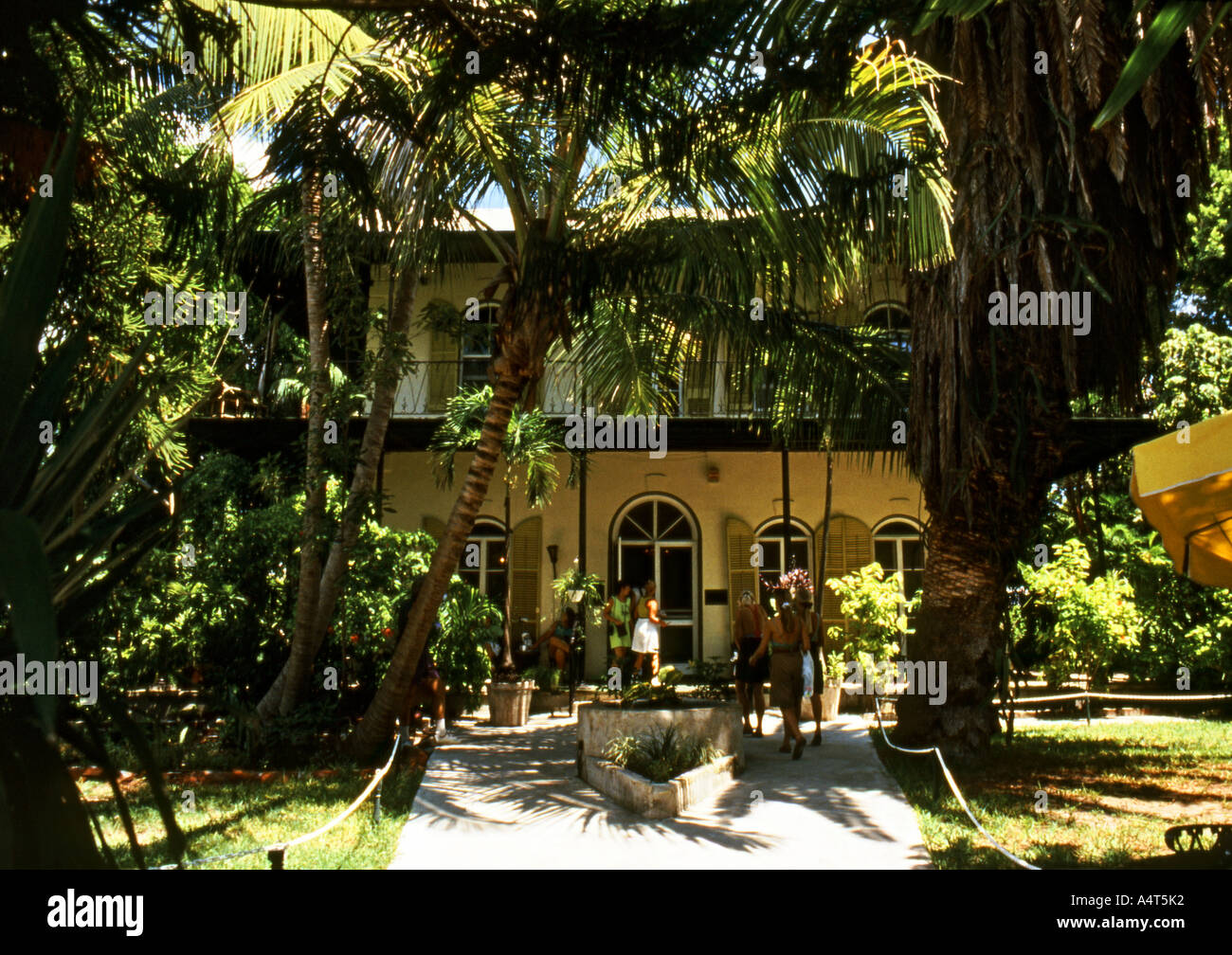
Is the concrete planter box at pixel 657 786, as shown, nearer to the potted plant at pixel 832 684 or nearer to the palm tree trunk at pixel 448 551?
the palm tree trunk at pixel 448 551

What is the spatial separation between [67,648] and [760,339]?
732cm

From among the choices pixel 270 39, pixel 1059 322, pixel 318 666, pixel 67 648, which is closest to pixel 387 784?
pixel 318 666

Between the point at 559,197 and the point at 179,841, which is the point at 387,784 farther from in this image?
the point at 179,841

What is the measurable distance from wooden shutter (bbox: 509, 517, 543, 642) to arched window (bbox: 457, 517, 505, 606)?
0.38 metres

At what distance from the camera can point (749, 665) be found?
10727 millimetres

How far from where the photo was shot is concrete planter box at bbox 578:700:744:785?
26.3 feet

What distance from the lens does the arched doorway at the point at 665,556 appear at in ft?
55.0

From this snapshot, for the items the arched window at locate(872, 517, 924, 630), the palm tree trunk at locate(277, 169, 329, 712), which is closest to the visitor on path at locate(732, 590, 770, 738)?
the palm tree trunk at locate(277, 169, 329, 712)

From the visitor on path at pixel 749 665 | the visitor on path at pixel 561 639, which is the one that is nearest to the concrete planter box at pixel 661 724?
the visitor on path at pixel 749 665

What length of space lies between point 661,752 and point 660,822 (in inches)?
42.5

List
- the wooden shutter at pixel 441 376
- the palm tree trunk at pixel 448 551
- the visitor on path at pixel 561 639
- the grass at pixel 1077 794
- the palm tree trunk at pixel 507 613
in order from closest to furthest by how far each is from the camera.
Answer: the grass at pixel 1077 794
the palm tree trunk at pixel 448 551
the palm tree trunk at pixel 507 613
the visitor on path at pixel 561 639
the wooden shutter at pixel 441 376

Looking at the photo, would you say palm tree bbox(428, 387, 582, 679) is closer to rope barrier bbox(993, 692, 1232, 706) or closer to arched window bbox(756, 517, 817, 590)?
arched window bbox(756, 517, 817, 590)

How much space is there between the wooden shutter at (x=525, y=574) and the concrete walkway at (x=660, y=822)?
700 centimetres

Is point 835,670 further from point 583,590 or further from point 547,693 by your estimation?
point 547,693
